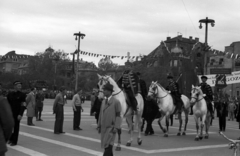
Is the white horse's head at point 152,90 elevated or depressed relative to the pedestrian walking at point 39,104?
elevated

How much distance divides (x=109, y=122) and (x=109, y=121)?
25mm

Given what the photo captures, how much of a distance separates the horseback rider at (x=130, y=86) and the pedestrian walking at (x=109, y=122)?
12.4 feet

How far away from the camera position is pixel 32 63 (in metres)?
93.3

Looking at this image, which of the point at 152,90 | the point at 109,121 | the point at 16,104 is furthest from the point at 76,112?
the point at 109,121

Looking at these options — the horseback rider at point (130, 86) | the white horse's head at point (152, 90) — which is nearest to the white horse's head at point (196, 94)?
the white horse's head at point (152, 90)

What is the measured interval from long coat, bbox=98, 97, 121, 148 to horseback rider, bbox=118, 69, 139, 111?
3802 mm

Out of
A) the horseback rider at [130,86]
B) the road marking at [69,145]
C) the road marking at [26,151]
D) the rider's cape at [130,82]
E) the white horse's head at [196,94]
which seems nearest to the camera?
the road marking at [26,151]

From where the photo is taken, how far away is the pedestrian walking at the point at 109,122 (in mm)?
6636

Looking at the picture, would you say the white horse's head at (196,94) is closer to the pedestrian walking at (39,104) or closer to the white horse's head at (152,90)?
the white horse's head at (152,90)

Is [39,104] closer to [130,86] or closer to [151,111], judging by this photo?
[151,111]

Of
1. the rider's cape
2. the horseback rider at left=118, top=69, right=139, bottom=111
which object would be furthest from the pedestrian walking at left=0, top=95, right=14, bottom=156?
the rider's cape

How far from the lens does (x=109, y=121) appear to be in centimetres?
679

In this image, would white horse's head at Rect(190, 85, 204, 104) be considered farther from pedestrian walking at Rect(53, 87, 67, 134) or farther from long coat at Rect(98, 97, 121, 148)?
long coat at Rect(98, 97, 121, 148)

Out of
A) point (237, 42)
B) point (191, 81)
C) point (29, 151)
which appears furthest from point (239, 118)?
point (237, 42)
